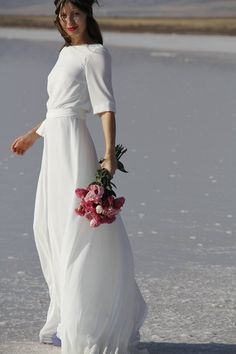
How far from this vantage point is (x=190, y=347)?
3.80 m

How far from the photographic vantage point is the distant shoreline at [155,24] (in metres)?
35.2

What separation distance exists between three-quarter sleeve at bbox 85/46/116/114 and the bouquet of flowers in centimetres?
16

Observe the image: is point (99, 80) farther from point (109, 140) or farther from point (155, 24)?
point (155, 24)

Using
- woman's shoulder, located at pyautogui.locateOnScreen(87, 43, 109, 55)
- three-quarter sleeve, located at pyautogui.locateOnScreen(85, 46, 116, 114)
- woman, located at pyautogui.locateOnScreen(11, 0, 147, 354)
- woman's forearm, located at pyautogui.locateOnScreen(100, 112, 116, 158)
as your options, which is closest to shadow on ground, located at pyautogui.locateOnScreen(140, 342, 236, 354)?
woman, located at pyautogui.locateOnScreen(11, 0, 147, 354)

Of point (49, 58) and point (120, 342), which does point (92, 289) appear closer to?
point (120, 342)

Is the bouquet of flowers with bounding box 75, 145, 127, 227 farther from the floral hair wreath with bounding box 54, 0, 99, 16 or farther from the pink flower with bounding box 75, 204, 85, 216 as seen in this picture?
the floral hair wreath with bounding box 54, 0, 99, 16

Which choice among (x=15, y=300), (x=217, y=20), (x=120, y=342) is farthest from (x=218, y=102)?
(x=217, y=20)

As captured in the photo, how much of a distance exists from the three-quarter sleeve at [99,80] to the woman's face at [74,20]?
8 centimetres

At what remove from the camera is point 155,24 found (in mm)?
38219

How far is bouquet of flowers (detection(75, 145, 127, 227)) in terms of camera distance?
3.46 m

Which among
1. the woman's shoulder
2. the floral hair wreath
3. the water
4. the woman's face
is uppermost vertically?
the floral hair wreath

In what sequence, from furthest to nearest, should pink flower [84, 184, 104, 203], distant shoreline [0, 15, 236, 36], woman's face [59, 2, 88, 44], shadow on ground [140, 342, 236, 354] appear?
distant shoreline [0, 15, 236, 36], shadow on ground [140, 342, 236, 354], woman's face [59, 2, 88, 44], pink flower [84, 184, 104, 203]

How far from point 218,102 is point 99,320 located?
8359mm

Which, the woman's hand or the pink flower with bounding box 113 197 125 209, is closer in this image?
the pink flower with bounding box 113 197 125 209
